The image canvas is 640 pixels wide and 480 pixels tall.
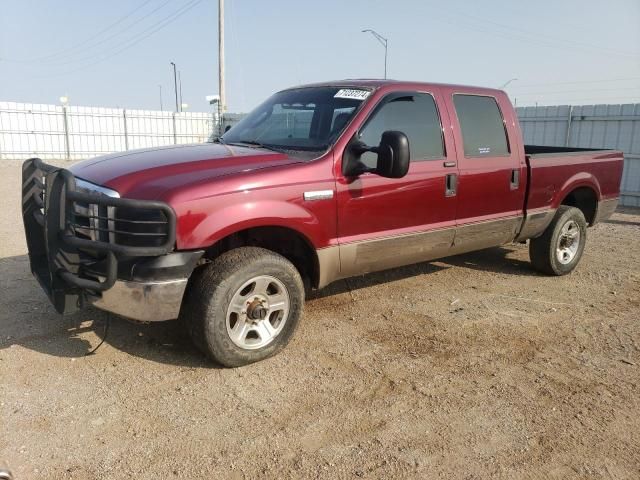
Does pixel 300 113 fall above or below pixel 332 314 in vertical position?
above

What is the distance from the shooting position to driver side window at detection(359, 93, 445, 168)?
4379 mm

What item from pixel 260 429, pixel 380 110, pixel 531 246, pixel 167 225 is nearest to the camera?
pixel 260 429

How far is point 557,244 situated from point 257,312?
390cm

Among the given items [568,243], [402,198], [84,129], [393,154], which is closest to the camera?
[393,154]

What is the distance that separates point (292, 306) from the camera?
394 centimetres

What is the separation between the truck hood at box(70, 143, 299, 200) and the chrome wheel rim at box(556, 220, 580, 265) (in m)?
3.72

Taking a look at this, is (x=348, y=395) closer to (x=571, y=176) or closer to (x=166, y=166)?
(x=166, y=166)

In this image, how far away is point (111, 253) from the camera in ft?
10.7

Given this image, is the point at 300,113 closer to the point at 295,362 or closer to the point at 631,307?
the point at 295,362

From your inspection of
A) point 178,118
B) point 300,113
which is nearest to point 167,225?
point 300,113

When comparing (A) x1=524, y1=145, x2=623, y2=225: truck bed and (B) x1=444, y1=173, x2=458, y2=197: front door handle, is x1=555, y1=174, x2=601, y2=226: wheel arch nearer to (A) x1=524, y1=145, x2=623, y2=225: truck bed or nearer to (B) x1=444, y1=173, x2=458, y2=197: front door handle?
(A) x1=524, y1=145, x2=623, y2=225: truck bed

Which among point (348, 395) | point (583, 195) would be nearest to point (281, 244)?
point (348, 395)

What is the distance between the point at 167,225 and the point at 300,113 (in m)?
1.99

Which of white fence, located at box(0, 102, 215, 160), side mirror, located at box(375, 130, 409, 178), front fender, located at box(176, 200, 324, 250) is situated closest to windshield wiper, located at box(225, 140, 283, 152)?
front fender, located at box(176, 200, 324, 250)
